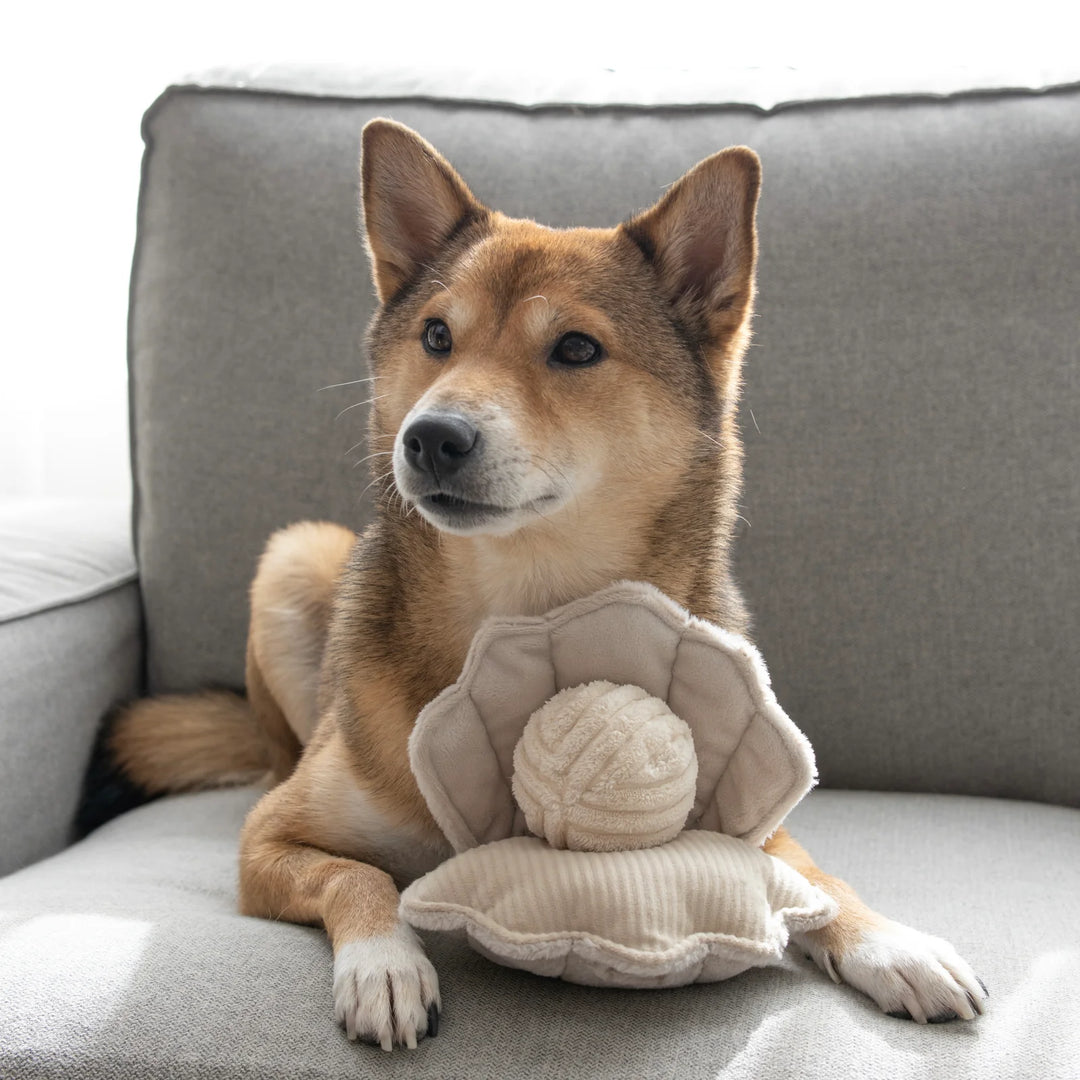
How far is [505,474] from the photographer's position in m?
1.18

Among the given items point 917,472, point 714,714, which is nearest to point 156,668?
point 714,714

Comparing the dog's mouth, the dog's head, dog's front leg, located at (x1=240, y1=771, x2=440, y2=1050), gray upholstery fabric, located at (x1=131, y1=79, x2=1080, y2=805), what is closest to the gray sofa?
gray upholstery fabric, located at (x1=131, y1=79, x2=1080, y2=805)

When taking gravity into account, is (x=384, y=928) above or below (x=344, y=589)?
below

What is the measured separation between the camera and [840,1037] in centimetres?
106

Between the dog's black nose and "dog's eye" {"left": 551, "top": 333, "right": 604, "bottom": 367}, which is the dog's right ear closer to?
"dog's eye" {"left": 551, "top": 333, "right": 604, "bottom": 367}

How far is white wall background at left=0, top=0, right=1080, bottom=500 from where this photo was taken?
93.2 inches

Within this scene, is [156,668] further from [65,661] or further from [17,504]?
[17,504]

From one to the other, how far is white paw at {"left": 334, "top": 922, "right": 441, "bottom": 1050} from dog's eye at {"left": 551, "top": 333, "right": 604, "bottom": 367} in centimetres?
70

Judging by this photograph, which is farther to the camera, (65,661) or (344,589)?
(65,661)

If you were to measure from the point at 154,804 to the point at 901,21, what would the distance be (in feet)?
7.40

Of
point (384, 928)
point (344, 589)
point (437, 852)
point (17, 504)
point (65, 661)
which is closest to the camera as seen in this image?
point (384, 928)

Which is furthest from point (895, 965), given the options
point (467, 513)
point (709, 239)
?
point (709, 239)

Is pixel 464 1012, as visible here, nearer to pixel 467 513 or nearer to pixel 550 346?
pixel 467 513

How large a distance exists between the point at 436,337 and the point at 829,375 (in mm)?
818
